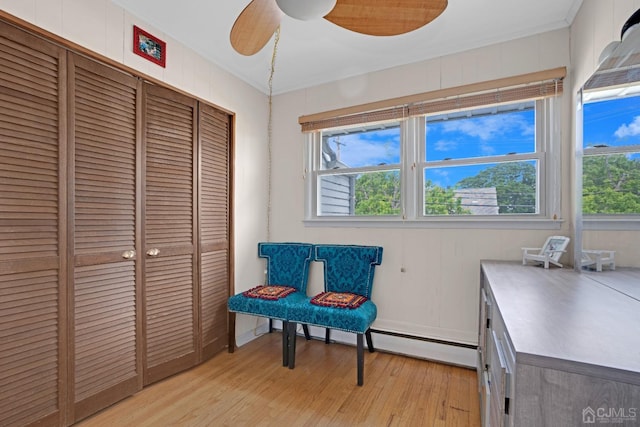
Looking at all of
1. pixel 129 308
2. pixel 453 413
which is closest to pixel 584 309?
pixel 453 413

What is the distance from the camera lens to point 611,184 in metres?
1.40

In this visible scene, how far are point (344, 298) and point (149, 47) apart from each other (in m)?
2.35

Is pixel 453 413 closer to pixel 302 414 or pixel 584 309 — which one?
pixel 302 414

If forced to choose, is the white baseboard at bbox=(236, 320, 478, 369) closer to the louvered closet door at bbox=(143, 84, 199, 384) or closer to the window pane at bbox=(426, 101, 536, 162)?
the louvered closet door at bbox=(143, 84, 199, 384)

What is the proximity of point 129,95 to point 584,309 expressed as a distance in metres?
2.62

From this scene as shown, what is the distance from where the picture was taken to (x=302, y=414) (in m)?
1.86

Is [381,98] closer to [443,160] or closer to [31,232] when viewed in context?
[443,160]

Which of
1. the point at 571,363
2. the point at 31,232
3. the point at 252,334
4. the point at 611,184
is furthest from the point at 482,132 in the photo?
the point at 31,232

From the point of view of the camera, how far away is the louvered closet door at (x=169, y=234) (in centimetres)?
214

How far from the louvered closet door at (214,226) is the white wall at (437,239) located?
2.70 ft

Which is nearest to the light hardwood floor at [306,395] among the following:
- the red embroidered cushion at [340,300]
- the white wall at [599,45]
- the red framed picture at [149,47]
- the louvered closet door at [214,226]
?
the louvered closet door at [214,226]

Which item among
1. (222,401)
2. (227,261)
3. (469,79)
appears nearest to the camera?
(222,401)

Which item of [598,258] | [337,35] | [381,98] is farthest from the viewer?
[381,98]

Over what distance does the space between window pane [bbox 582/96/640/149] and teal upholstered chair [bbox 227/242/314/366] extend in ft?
7.10
